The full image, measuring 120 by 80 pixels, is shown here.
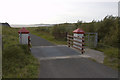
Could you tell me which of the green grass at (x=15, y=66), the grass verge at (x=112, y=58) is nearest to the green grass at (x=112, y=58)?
the grass verge at (x=112, y=58)

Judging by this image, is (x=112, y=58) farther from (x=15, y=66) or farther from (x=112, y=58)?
(x=15, y=66)

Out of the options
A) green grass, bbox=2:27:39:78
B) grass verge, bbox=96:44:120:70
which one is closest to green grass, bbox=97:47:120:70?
grass verge, bbox=96:44:120:70

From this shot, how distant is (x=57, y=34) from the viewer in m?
20.0

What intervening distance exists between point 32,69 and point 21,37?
4.70 m

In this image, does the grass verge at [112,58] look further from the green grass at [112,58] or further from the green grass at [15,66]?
the green grass at [15,66]

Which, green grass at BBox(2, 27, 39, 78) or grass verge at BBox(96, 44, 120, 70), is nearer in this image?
green grass at BBox(2, 27, 39, 78)

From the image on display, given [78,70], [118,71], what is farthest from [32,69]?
[118,71]

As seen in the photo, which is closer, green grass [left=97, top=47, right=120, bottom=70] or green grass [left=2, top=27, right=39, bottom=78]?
green grass [left=2, top=27, right=39, bottom=78]

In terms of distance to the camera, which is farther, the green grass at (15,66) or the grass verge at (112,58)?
the grass verge at (112,58)

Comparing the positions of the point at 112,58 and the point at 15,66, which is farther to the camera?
the point at 112,58

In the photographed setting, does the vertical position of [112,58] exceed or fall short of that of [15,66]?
it exceeds it

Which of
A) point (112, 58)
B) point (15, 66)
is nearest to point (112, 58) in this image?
point (112, 58)

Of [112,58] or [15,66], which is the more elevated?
[112,58]

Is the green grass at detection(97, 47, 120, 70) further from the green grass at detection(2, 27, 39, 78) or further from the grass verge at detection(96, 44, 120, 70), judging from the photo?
the green grass at detection(2, 27, 39, 78)
